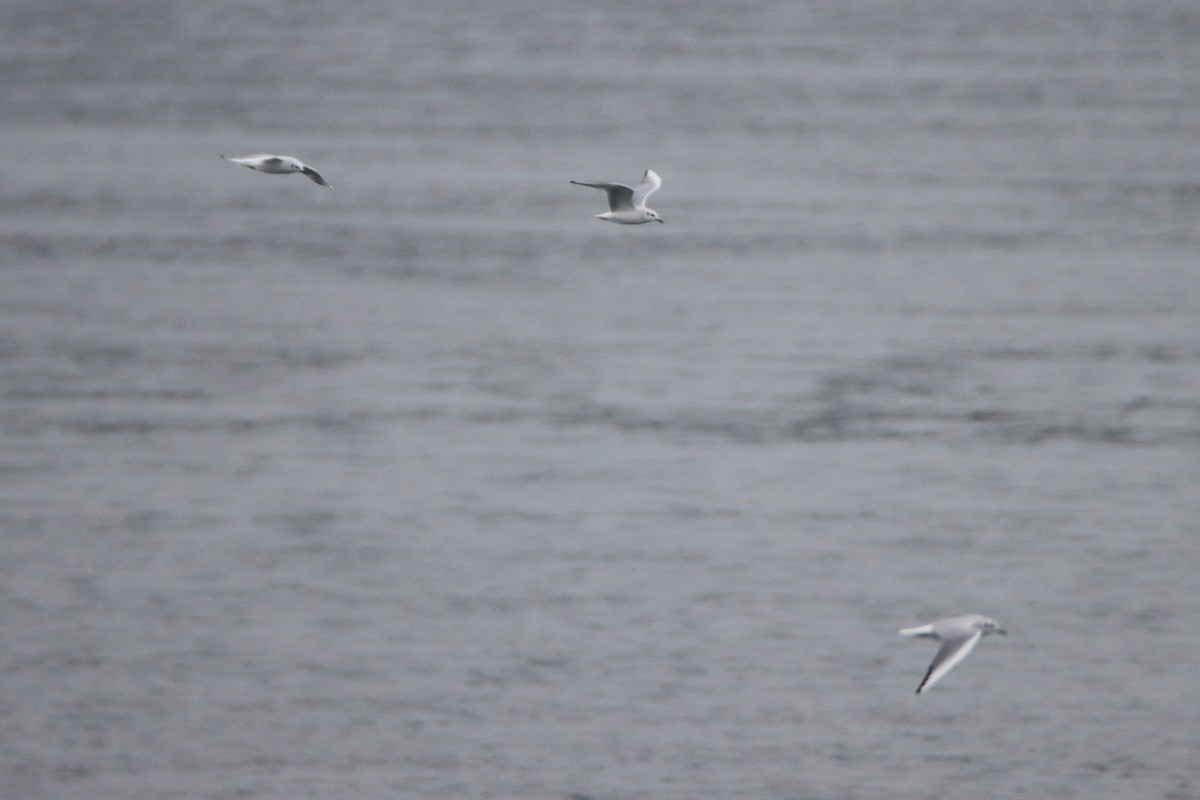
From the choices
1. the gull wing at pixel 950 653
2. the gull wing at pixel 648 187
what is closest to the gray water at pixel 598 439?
the gull wing at pixel 950 653

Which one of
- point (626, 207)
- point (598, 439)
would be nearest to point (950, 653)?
point (626, 207)

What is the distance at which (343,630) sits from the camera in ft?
60.2

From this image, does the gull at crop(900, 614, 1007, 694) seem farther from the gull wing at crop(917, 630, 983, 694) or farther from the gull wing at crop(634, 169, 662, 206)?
the gull wing at crop(634, 169, 662, 206)

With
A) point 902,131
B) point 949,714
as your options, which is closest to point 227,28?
point 902,131

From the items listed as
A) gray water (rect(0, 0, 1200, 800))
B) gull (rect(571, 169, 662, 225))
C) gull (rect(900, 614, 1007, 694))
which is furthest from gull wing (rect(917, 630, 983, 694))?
gull (rect(571, 169, 662, 225))

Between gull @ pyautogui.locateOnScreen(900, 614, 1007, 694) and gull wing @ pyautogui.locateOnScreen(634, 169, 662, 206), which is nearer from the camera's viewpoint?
gull @ pyautogui.locateOnScreen(900, 614, 1007, 694)

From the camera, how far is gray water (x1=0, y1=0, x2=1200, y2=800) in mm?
16859

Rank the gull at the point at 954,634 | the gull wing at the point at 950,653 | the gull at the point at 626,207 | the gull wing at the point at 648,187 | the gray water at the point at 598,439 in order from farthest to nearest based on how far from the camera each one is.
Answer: the gray water at the point at 598,439, the gull wing at the point at 648,187, the gull at the point at 626,207, the gull at the point at 954,634, the gull wing at the point at 950,653

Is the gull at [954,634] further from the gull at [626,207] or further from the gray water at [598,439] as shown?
the gull at [626,207]

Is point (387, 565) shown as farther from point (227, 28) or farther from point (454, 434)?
point (227, 28)

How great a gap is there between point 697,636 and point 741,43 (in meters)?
30.3

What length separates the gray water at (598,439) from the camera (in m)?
16.9

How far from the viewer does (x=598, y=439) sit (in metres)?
22.9

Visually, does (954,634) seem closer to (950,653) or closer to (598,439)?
(950,653)
